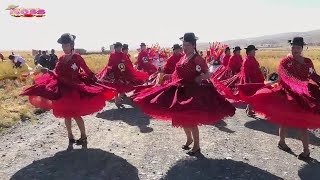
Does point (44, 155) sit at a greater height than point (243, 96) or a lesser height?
lesser

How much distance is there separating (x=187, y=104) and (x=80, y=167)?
209 centimetres

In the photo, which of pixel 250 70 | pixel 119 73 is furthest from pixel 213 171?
pixel 119 73

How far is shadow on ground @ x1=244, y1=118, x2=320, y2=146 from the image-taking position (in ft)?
28.0

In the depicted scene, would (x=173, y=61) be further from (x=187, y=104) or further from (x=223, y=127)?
(x=187, y=104)

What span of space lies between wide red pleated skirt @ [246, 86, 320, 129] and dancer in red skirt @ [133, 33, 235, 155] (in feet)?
2.46

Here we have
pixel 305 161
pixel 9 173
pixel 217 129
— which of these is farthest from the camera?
pixel 217 129

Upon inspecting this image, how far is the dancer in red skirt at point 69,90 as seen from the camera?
689 centimetres

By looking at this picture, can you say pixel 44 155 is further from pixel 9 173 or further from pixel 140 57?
pixel 140 57

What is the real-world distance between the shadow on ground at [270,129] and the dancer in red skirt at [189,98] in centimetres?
287

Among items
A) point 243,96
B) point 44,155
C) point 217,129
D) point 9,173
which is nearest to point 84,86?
point 44,155

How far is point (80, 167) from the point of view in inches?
253

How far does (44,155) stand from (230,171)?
135 inches

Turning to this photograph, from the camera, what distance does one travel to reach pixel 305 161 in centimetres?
682

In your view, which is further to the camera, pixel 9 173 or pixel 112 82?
pixel 112 82
